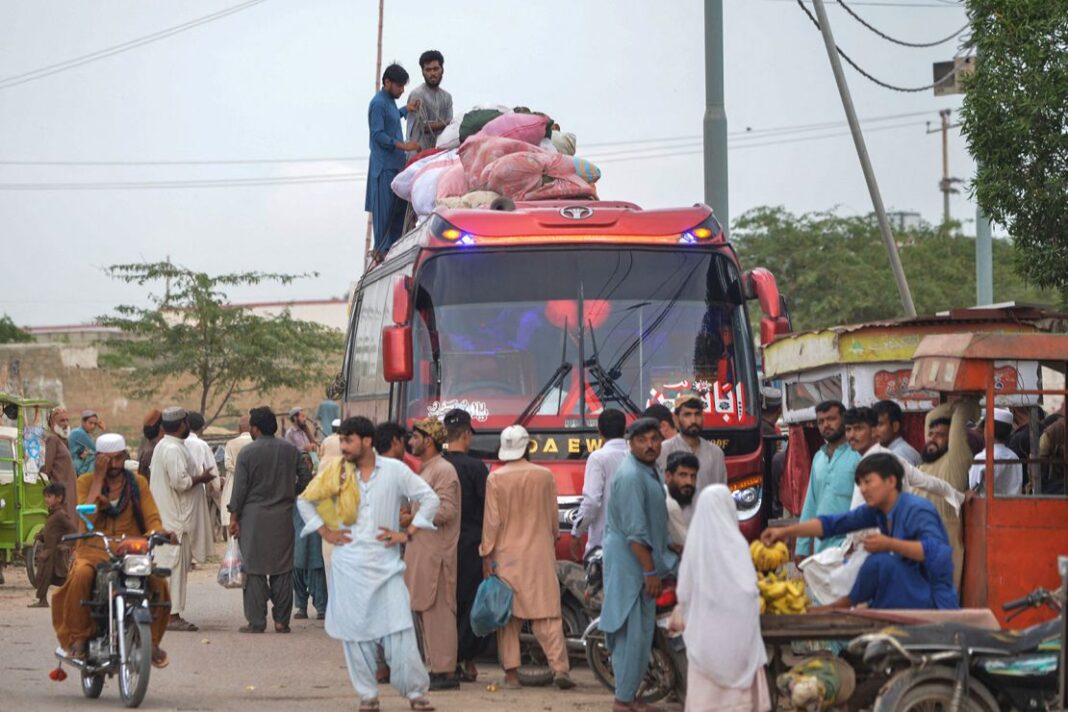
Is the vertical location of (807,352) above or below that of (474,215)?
below

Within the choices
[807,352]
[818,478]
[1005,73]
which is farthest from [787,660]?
[1005,73]

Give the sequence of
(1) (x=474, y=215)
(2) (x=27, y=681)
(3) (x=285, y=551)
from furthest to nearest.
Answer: (3) (x=285, y=551)
(1) (x=474, y=215)
(2) (x=27, y=681)

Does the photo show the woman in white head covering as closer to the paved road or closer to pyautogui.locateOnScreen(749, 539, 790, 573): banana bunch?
pyautogui.locateOnScreen(749, 539, 790, 573): banana bunch

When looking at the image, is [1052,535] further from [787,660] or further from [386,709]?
[386,709]

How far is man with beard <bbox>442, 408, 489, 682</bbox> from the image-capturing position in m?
11.7

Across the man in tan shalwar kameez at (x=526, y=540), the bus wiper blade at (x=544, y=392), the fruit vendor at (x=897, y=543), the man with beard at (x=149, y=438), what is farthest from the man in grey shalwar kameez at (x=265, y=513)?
the fruit vendor at (x=897, y=543)

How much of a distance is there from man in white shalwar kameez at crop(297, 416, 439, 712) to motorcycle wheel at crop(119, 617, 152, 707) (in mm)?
1104

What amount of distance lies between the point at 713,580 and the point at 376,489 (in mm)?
2585

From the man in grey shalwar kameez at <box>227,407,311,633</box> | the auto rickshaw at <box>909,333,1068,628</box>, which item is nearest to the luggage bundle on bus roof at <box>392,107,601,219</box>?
the man in grey shalwar kameez at <box>227,407,311,633</box>

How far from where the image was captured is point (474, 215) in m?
13.0

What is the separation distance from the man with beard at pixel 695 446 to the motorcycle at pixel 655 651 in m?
0.79

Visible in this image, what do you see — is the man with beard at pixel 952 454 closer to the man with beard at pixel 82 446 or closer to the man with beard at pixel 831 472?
the man with beard at pixel 831 472

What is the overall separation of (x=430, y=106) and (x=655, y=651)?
9388 mm

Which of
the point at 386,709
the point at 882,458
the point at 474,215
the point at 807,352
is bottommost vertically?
the point at 386,709
